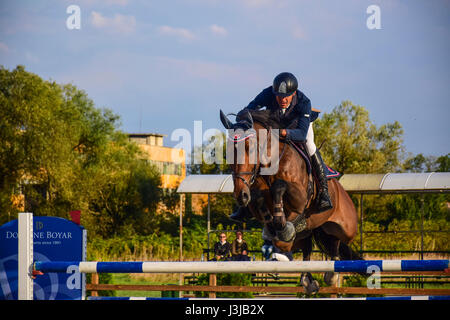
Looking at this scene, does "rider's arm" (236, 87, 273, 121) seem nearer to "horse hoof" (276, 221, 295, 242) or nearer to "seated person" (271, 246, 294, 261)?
"horse hoof" (276, 221, 295, 242)

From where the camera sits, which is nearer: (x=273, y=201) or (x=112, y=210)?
(x=273, y=201)

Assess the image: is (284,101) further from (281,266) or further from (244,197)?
(281,266)

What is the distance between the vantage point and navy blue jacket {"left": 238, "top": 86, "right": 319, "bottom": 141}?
443 centimetres

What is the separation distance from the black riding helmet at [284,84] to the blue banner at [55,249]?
300 centimetres

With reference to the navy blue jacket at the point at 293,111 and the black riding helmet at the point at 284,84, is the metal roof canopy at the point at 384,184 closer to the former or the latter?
the navy blue jacket at the point at 293,111

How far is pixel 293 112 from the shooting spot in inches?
181

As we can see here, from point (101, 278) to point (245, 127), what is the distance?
282 inches

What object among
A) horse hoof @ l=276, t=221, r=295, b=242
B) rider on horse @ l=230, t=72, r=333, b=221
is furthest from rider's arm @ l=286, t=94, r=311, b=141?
horse hoof @ l=276, t=221, r=295, b=242

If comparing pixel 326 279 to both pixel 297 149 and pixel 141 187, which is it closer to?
pixel 297 149

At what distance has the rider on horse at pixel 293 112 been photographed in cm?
445

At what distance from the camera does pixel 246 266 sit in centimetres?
350

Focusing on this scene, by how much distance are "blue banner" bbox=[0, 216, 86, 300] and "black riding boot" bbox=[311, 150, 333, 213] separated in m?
2.76

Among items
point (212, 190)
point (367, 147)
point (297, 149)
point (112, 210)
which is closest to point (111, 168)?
point (112, 210)

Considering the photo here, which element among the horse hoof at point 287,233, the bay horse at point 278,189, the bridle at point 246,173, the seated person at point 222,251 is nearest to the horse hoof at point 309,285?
the bay horse at point 278,189
